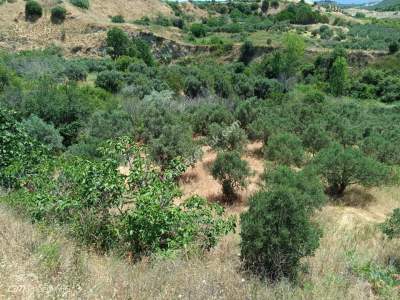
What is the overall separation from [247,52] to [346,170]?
142ft

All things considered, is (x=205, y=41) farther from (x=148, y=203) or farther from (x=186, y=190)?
(x=148, y=203)

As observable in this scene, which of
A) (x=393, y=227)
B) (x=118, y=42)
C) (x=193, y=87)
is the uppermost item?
(x=393, y=227)

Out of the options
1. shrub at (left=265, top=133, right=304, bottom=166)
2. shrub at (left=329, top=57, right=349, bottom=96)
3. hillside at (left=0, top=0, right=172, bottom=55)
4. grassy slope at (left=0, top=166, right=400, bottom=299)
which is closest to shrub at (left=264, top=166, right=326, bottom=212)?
shrub at (left=265, top=133, right=304, bottom=166)

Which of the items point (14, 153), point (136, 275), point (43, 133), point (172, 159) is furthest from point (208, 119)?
point (136, 275)

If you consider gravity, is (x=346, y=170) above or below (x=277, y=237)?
below

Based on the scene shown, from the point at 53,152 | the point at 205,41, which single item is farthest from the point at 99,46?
the point at 53,152

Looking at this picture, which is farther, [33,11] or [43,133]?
[33,11]

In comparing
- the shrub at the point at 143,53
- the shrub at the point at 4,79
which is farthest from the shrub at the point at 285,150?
the shrub at the point at 143,53

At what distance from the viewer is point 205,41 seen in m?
55.5

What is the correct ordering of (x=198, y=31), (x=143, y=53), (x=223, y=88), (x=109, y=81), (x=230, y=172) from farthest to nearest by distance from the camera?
(x=198, y=31) < (x=143, y=53) < (x=223, y=88) < (x=109, y=81) < (x=230, y=172)

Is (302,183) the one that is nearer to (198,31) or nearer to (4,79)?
(4,79)

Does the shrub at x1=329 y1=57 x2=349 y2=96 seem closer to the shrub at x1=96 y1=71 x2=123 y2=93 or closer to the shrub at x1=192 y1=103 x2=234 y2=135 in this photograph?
the shrub at x1=96 y1=71 x2=123 y2=93

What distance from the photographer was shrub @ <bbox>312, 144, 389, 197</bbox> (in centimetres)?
985

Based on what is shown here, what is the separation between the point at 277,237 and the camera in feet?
15.6
